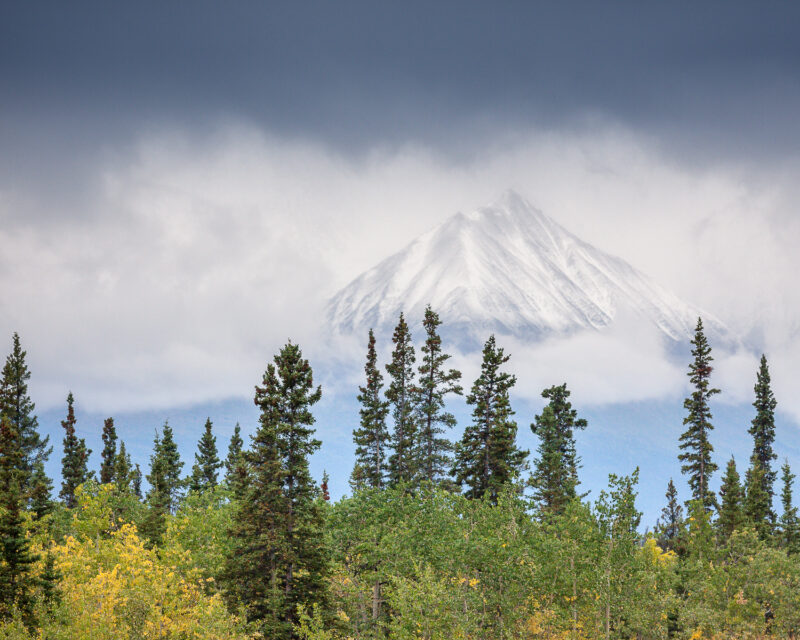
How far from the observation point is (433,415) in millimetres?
72875

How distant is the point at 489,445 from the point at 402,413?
10.2 m

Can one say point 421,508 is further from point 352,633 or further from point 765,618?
point 765,618

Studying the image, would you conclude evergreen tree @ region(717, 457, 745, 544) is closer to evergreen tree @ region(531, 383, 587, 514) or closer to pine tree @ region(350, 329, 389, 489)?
evergreen tree @ region(531, 383, 587, 514)

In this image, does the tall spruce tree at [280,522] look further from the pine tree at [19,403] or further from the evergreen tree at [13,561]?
the pine tree at [19,403]

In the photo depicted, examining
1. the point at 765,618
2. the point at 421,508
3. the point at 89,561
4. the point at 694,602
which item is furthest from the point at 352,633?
the point at 765,618

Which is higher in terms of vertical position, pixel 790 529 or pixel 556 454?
pixel 556 454

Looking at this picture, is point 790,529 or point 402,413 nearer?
point 402,413

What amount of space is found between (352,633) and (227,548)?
16134 millimetres

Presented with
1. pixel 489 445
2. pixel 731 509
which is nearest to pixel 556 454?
pixel 489 445

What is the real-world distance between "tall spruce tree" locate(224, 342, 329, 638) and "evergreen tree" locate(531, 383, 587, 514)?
3013cm

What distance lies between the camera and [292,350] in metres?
51.9

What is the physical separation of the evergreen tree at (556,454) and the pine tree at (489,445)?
8.20 metres

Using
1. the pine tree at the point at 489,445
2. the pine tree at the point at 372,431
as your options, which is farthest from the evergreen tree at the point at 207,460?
the pine tree at the point at 489,445

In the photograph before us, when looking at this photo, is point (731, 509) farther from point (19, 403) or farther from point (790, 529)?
point (19, 403)
